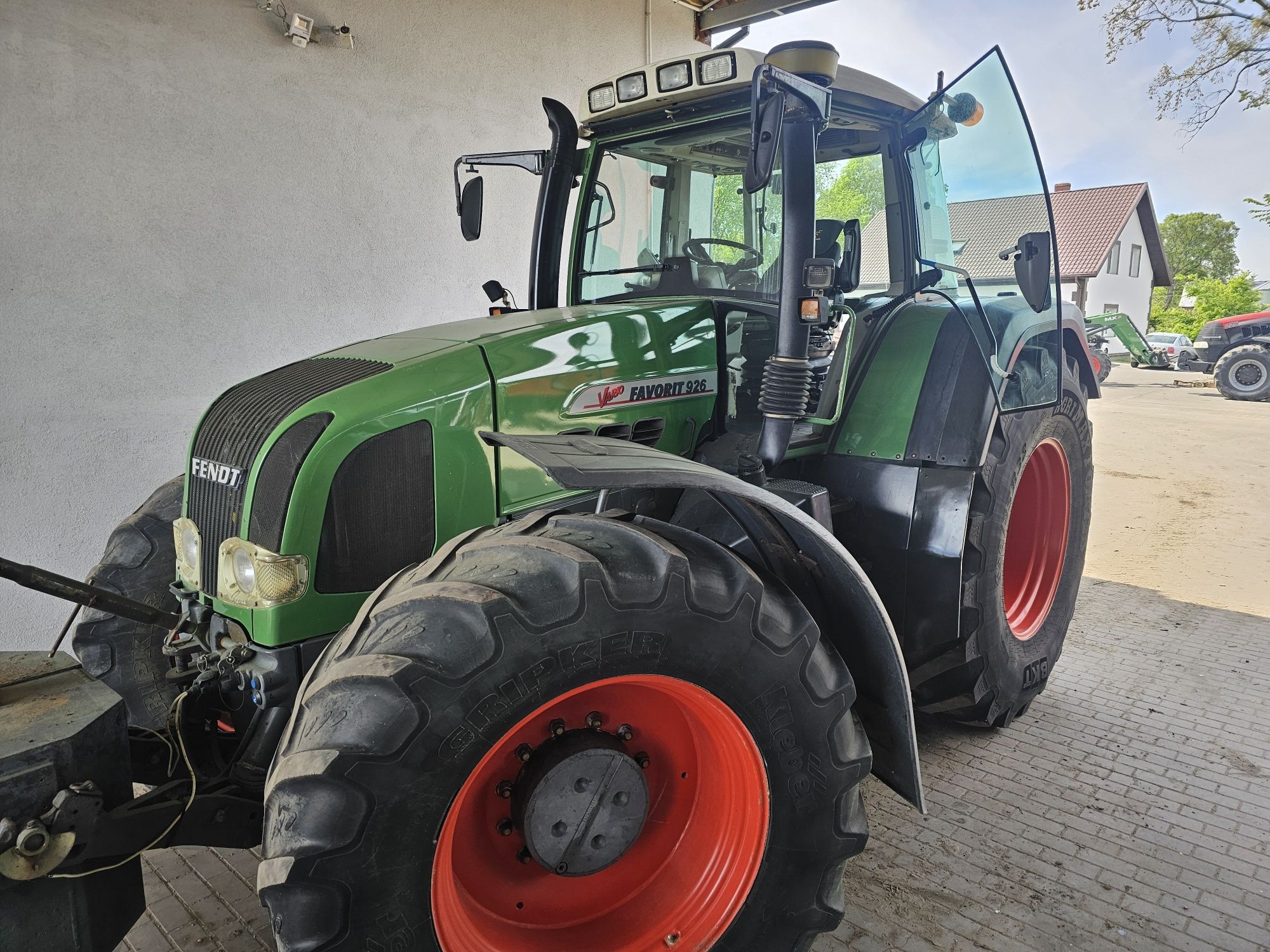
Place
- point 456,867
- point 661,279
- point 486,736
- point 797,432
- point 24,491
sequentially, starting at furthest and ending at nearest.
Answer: point 24,491 → point 661,279 → point 797,432 → point 456,867 → point 486,736

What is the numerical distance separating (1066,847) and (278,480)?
2407 mm

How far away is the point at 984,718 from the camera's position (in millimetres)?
3037

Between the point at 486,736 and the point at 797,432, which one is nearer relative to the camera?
the point at 486,736

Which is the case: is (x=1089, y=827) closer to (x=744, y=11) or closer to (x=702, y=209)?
(x=702, y=209)

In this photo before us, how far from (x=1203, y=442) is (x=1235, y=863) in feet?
31.4

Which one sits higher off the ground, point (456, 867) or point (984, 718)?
point (456, 867)

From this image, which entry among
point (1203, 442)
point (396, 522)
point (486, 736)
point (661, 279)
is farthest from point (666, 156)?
point (1203, 442)

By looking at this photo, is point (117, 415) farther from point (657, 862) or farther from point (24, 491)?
point (657, 862)

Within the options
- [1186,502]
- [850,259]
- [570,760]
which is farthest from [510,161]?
[1186,502]

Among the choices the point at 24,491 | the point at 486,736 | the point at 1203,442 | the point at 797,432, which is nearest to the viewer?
the point at 486,736

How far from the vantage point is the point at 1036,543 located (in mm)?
3537

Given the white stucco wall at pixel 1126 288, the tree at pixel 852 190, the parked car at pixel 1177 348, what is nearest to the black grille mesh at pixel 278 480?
the tree at pixel 852 190

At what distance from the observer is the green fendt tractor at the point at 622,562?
1481 millimetres

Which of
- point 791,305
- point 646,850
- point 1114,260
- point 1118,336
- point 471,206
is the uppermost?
point 1114,260
